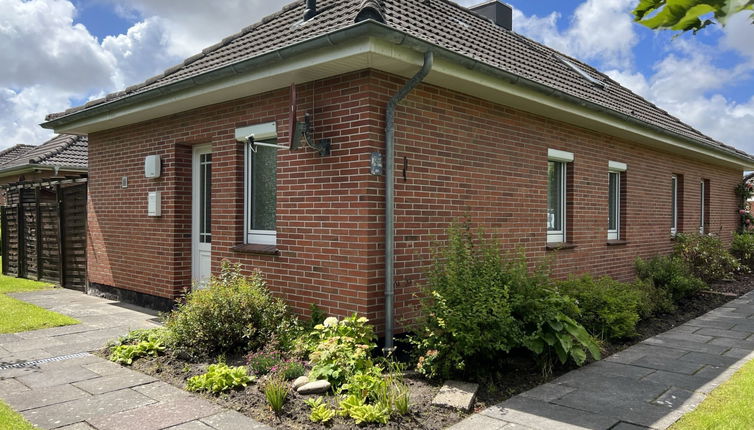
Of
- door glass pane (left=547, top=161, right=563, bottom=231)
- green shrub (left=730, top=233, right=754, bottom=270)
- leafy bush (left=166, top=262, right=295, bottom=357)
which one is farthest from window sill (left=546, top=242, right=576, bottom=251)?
green shrub (left=730, top=233, right=754, bottom=270)

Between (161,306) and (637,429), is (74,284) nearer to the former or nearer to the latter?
(161,306)

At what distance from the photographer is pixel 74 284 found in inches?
409

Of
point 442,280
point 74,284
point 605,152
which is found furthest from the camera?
point 74,284

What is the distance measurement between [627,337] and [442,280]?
121 inches

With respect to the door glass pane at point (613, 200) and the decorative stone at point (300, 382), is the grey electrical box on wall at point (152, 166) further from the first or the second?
the door glass pane at point (613, 200)

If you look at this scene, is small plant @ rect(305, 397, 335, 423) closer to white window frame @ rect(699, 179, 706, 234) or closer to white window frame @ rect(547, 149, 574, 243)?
white window frame @ rect(547, 149, 574, 243)

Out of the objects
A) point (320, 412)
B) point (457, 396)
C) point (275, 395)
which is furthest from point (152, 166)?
point (457, 396)

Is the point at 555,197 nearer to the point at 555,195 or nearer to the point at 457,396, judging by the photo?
the point at 555,195

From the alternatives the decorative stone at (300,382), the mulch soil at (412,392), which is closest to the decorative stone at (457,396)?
the mulch soil at (412,392)

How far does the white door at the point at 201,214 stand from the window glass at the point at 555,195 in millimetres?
5255

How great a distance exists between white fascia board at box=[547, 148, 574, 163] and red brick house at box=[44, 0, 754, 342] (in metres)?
0.03

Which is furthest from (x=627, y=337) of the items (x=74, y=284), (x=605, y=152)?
(x=74, y=284)

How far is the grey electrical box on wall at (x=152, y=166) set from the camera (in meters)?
7.98

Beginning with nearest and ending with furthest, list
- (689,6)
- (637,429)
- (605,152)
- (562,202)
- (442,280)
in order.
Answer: (689,6)
(637,429)
(442,280)
(562,202)
(605,152)
